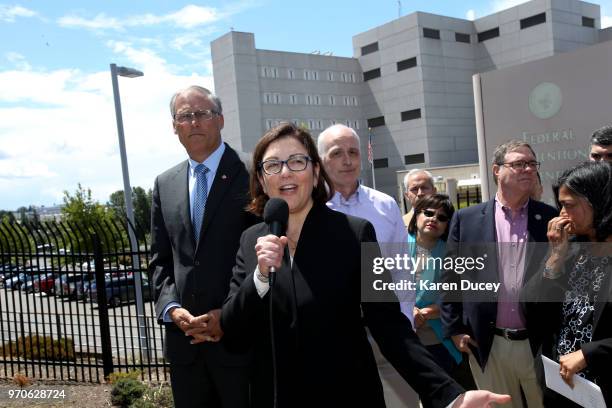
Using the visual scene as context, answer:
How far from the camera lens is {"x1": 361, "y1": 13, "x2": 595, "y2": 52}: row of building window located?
58.3 m

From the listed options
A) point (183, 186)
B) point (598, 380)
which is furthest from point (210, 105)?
point (598, 380)

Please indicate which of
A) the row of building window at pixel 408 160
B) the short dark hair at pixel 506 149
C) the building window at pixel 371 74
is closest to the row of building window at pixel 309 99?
the building window at pixel 371 74

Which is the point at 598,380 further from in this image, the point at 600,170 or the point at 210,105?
the point at 210,105

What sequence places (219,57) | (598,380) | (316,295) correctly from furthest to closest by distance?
(219,57)
(598,380)
(316,295)

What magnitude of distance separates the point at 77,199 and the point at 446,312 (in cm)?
2284

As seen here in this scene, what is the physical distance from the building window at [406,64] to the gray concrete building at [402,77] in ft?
0.40

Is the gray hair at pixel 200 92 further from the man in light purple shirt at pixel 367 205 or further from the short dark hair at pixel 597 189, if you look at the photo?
the short dark hair at pixel 597 189

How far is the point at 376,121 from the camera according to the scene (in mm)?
70312

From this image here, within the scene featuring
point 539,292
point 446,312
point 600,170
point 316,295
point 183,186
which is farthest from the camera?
point 446,312

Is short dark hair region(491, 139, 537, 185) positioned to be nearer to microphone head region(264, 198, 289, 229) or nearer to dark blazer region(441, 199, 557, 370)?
dark blazer region(441, 199, 557, 370)

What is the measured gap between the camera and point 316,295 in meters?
2.09

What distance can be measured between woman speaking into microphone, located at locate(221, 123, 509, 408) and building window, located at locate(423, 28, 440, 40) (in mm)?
64560

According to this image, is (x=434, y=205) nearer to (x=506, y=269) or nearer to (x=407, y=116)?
(x=506, y=269)

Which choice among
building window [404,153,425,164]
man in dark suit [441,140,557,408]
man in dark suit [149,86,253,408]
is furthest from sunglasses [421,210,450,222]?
building window [404,153,425,164]
